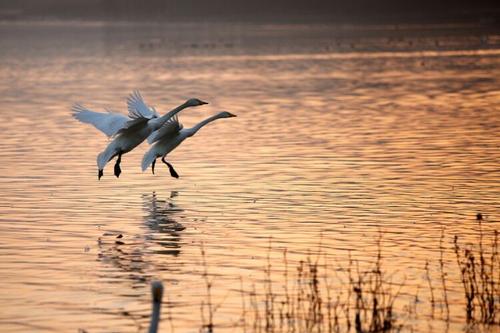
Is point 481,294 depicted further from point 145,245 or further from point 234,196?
point 234,196

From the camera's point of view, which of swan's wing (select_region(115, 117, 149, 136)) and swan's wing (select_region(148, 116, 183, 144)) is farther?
swan's wing (select_region(148, 116, 183, 144))

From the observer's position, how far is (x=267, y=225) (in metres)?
16.5

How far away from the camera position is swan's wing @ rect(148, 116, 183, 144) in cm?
2008

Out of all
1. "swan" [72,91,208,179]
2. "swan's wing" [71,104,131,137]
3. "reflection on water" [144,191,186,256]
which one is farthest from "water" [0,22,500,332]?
"swan's wing" [71,104,131,137]

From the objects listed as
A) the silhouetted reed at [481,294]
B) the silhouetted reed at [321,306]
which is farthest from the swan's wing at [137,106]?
the silhouetted reed at [481,294]

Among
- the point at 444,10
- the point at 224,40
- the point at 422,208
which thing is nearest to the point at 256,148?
the point at 422,208

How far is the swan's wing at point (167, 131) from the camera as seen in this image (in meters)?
20.1

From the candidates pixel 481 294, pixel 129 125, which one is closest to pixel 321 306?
pixel 481 294

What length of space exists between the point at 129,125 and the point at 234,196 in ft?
5.80

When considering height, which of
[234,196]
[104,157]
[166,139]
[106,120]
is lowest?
[234,196]

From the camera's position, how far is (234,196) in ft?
62.2

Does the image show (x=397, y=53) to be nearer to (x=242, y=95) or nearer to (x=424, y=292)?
(x=242, y=95)

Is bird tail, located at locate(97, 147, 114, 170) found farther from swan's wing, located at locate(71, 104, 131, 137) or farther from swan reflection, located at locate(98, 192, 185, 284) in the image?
swan reflection, located at locate(98, 192, 185, 284)

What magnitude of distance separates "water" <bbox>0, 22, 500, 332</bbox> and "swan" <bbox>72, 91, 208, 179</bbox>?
58 centimetres
